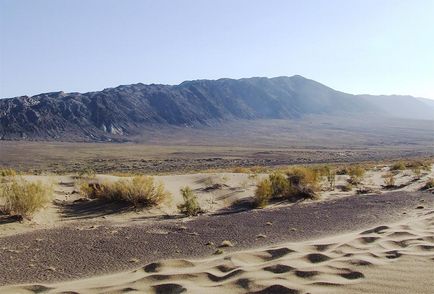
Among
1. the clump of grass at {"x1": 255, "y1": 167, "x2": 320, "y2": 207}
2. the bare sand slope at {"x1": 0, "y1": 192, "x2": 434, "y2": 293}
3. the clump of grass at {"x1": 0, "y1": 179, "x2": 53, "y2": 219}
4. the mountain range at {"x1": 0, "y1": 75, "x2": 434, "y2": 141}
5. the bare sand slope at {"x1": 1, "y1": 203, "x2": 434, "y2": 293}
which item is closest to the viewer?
the bare sand slope at {"x1": 1, "y1": 203, "x2": 434, "y2": 293}

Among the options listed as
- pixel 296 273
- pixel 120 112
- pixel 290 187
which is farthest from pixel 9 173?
pixel 120 112

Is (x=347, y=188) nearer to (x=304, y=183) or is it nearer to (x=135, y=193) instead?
(x=304, y=183)

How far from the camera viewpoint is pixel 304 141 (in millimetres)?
124625

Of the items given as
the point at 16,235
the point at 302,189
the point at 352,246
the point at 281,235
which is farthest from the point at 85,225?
the point at 302,189

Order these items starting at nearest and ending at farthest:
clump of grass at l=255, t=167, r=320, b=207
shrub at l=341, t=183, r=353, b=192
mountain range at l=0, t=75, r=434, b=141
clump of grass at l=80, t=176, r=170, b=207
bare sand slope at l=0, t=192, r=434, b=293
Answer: bare sand slope at l=0, t=192, r=434, b=293 < clump of grass at l=80, t=176, r=170, b=207 < clump of grass at l=255, t=167, r=320, b=207 < shrub at l=341, t=183, r=353, b=192 < mountain range at l=0, t=75, r=434, b=141

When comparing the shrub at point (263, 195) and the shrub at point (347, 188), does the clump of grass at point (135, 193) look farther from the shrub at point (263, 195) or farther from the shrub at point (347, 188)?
the shrub at point (347, 188)

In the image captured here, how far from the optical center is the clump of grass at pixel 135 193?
42.8ft

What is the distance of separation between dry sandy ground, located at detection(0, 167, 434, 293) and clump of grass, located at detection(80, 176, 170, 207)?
0.34 metres

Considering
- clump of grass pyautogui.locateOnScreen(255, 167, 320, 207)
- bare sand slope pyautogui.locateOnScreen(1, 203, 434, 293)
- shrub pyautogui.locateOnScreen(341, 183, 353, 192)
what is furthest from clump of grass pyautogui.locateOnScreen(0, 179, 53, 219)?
shrub pyautogui.locateOnScreen(341, 183, 353, 192)

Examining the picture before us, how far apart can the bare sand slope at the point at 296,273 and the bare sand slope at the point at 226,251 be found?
0.01m

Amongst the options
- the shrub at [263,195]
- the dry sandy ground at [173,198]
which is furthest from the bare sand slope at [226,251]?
the shrub at [263,195]

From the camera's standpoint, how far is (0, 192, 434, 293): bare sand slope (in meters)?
5.61

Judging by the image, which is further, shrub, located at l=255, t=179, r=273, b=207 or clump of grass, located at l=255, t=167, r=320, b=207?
clump of grass, located at l=255, t=167, r=320, b=207

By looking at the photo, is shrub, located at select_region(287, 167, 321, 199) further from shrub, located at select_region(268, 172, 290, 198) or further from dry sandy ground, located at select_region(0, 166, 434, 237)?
dry sandy ground, located at select_region(0, 166, 434, 237)
